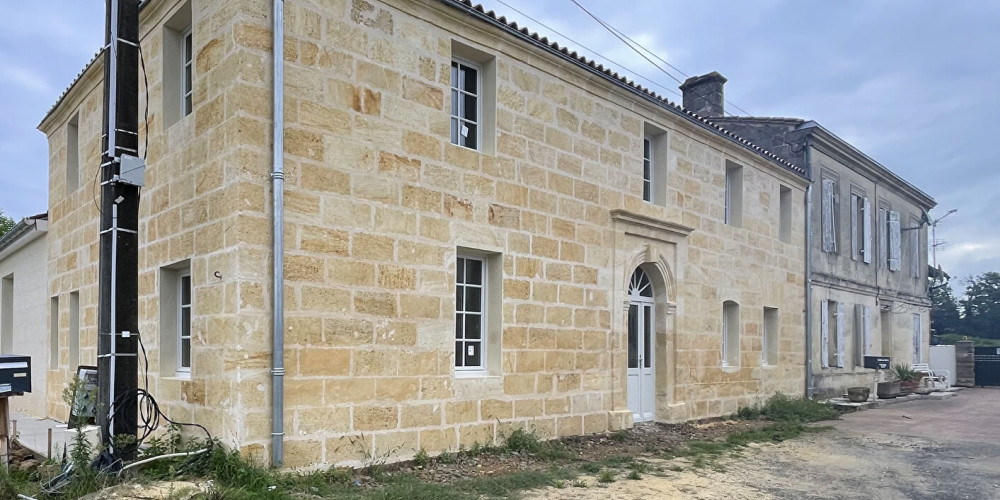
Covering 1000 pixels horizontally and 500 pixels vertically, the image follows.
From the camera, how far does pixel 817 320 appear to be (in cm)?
1535

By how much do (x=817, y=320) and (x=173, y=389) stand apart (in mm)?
13102

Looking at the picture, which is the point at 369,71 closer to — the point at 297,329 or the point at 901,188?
the point at 297,329

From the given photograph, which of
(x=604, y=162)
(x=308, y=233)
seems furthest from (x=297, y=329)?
(x=604, y=162)

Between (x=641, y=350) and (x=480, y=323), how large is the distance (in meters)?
3.52

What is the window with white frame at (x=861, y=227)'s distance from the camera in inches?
686

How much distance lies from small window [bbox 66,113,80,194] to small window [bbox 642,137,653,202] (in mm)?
8449

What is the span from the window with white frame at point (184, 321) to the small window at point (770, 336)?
1058 centimetres

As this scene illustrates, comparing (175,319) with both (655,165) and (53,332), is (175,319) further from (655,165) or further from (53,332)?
(655,165)

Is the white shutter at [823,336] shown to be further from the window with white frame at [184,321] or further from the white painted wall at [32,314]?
the white painted wall at [32,314]

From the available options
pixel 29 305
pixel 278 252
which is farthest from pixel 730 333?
pixel 29 305

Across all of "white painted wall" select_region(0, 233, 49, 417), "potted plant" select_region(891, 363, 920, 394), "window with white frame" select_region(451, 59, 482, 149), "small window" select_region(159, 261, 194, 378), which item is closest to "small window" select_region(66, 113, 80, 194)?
"white painted wall" select_region(0, 233, 49, 417)

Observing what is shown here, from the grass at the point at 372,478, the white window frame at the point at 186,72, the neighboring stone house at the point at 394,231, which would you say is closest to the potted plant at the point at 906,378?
the neighboring stone house at the point at 394,231

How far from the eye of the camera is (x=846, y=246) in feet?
55.8

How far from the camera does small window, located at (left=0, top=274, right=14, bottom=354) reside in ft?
45.0
